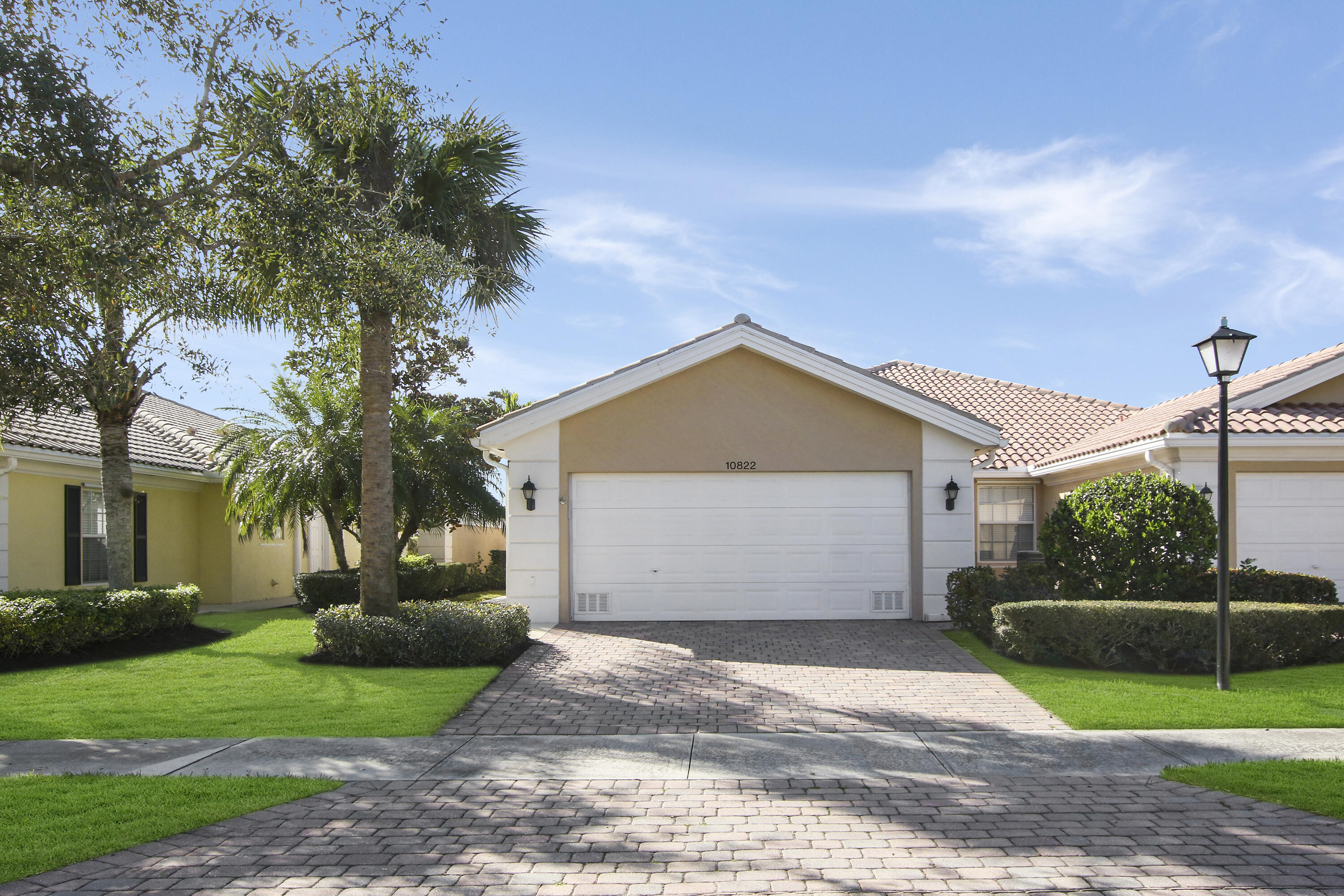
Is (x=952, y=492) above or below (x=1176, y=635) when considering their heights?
above

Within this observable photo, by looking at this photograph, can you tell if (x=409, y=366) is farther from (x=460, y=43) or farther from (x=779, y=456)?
(x=460, y=43)

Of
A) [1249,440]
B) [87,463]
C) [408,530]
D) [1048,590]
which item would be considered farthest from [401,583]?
[1249,440]

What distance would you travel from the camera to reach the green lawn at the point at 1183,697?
764 centimetres

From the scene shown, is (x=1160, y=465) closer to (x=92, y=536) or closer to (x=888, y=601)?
(x=888, y=601)

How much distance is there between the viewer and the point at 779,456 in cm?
1416

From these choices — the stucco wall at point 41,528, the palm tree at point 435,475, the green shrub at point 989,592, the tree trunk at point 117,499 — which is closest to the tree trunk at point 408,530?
the palm tree at point 435,475

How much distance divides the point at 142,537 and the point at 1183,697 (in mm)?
17629

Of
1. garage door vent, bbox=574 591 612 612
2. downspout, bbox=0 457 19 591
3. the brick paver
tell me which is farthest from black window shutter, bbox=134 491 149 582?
the brick paver

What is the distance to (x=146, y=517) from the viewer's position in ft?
58.4

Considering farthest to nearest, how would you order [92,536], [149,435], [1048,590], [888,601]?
1. [149,435]
2. [92,536]
3. [888,601]
4. [1048,590]

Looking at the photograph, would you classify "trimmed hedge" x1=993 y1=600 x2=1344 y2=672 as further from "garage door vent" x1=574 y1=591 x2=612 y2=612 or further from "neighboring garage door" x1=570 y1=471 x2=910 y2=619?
"garage door vent" x1=574 y1=591 x2=612 y2=612

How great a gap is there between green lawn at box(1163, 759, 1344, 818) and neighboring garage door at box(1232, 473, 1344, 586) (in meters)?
8.32

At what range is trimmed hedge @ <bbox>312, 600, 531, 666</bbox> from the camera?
10.5 m

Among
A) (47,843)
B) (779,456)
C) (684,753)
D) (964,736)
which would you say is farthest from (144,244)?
(779,456)
